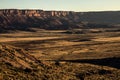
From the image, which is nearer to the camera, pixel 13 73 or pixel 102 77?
pixel 13 73

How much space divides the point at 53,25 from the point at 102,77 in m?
130

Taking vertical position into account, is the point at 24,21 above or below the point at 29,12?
below

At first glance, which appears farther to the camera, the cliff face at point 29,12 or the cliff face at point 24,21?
the cliff face at point 29,12

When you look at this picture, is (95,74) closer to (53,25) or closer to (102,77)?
(102,77)

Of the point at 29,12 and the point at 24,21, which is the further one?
the point at 29,12

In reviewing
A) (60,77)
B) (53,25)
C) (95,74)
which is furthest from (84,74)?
(53,25)

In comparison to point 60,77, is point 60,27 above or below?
below

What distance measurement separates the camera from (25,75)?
2753 centimetres

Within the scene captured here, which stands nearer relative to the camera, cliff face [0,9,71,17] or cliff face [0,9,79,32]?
cliff face [0,9,79,32]

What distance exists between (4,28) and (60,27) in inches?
1104

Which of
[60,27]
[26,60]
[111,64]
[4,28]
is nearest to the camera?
[26,60]

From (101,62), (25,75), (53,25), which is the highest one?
(25,75)

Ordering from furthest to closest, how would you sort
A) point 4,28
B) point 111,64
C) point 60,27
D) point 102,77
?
point 60,27 < point 4,28 < point 111,64 < point 102,77

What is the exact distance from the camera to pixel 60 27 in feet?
502
